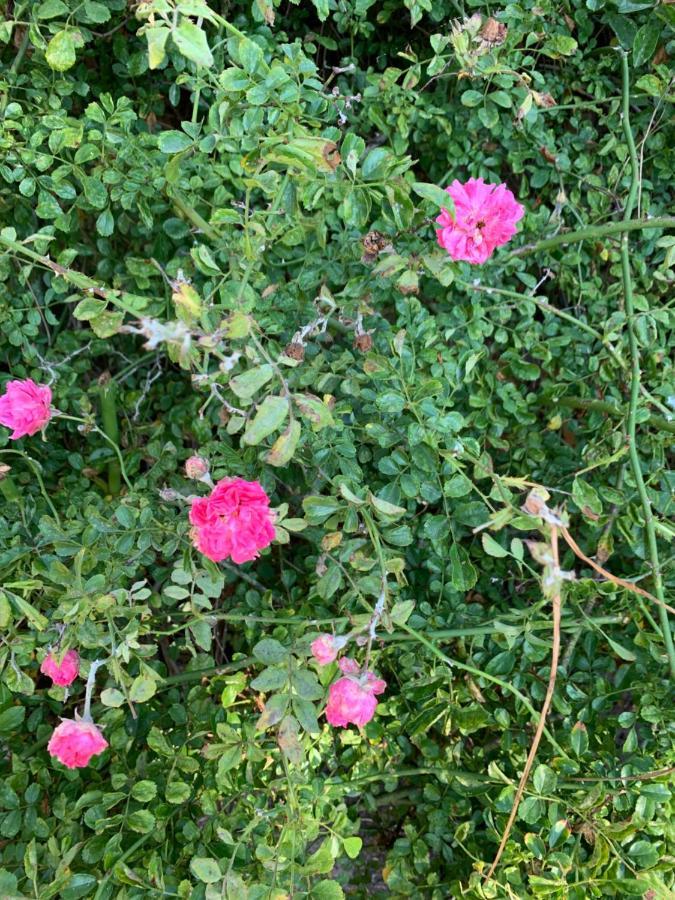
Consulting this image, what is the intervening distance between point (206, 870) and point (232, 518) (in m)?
0.44

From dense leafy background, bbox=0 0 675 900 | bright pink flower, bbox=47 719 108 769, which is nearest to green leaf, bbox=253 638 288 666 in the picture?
dense leafy background, bbox=0 0 675 900

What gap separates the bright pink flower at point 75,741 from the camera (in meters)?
0.92

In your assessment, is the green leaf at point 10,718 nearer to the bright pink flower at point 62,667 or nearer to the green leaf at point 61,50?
the bright pink flower at point 62,667

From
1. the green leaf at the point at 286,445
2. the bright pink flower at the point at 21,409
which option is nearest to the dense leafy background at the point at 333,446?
the green leaf at the point at 286,445

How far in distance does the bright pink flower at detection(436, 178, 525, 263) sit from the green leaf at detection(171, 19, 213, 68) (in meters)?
0.39

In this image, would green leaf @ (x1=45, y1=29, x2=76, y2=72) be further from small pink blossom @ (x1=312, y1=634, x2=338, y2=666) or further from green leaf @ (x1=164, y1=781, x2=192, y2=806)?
green leaf @ (x1=164, y1=781, x2=192, y2=806)

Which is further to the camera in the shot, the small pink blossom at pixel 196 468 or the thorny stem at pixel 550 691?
the small pink blossom at pixel 196 468

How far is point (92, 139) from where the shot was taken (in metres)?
1.10

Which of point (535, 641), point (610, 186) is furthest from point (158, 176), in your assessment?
point (535, 641)

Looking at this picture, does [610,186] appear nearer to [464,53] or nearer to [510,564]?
[464,53]

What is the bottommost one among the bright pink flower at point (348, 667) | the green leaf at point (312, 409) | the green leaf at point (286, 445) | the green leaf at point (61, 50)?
the bright pink flower at point (348, 667)

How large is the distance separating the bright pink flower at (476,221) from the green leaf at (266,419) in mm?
376

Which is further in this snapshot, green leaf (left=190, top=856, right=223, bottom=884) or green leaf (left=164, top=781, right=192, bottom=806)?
green leaf (left=164, top=781, right=192, bottom=806)

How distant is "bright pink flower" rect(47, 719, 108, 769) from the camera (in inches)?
36.2
